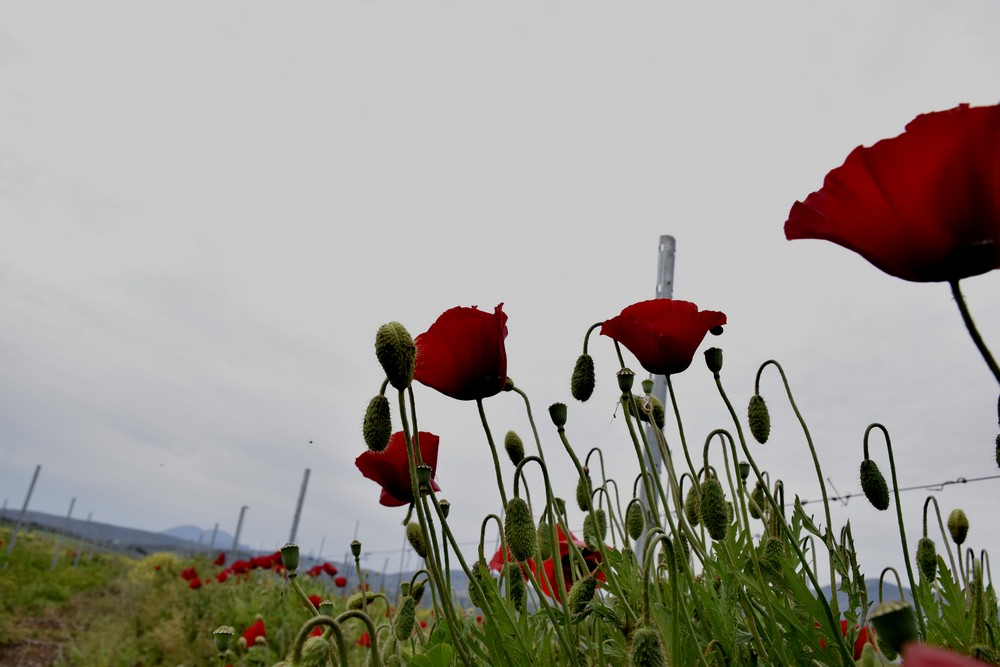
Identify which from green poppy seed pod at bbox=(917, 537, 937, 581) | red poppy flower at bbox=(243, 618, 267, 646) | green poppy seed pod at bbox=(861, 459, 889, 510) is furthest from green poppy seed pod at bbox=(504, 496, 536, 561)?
red poppy flower at bbox=(243, 618, 267, 646)

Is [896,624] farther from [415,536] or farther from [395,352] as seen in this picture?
[415,536]

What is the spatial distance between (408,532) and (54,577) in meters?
15.2

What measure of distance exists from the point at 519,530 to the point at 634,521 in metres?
0.45

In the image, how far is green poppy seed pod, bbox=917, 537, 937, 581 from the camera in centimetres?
110

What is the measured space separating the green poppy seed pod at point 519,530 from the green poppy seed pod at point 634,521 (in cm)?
42

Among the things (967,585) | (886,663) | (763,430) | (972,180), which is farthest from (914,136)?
(967,585)

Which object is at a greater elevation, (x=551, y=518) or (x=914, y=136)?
(x=914, y=136)

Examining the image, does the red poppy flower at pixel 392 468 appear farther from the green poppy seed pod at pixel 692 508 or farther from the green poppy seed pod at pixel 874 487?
the green poppy seed pod at pixel 874 487

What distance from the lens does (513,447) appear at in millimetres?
1266

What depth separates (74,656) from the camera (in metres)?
6.26

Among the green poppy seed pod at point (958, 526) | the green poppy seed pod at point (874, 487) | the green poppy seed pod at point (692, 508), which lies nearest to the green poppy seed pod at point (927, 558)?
the green poppy seed pod at point (958, 526)

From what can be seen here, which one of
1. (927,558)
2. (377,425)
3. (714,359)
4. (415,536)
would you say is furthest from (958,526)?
(377,425)

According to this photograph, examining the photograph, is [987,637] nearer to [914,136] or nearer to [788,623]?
[788,623]

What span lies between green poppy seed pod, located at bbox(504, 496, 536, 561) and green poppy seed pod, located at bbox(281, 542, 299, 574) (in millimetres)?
256
